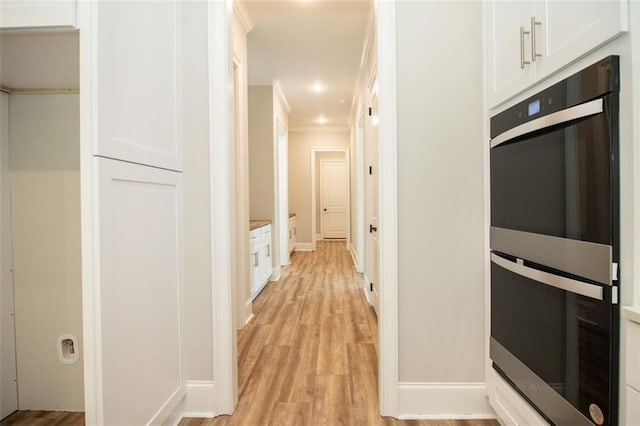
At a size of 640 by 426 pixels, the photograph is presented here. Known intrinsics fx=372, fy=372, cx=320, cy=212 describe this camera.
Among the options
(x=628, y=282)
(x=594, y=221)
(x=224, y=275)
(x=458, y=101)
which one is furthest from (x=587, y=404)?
(x=224, y=275)

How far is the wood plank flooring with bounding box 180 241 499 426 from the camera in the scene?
1.79 metres

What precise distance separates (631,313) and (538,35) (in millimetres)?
896

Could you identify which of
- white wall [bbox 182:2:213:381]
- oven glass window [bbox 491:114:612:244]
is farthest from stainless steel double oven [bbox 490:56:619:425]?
white wall [bbox 182:2:213:381]

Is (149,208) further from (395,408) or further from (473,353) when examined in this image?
(473,353)

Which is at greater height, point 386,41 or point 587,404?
point 386,41

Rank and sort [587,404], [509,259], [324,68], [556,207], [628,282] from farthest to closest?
[324,68], [509,259], [556,207], [587,404], [628,282]

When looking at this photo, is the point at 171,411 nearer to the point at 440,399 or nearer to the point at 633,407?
the point at 440,399

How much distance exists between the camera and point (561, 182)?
1.10 m

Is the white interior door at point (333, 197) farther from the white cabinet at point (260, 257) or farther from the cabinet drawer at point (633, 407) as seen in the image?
the cabinet drawer at point (633, 407)

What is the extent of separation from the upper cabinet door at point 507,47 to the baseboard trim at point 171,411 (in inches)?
73.9

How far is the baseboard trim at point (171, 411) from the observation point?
4.93 feet

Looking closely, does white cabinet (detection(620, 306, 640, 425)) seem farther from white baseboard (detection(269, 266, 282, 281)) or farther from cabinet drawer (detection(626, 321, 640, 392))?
white baseboard (detection(269, 266, 282, 281))

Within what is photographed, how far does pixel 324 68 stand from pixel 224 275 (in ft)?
11.6

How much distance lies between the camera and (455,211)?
1755 millimetres
